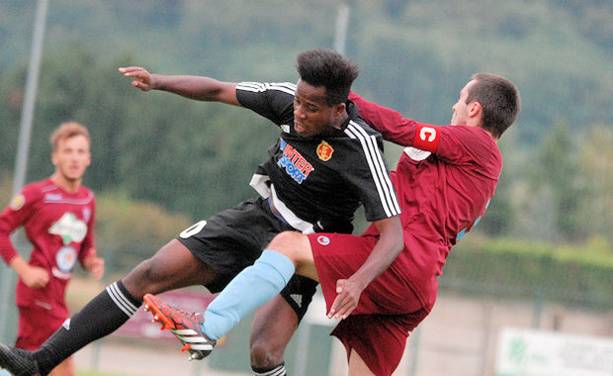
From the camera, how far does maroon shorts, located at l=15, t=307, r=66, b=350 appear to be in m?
5.46

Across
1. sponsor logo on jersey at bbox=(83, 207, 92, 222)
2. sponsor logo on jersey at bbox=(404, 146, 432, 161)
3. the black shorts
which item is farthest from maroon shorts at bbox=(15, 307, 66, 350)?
sponsor logo on jersey at bbox=(404, 146, 432, 161)

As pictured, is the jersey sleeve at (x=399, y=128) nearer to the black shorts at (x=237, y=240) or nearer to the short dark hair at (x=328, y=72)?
the short dark hair at (x=328, y=72)

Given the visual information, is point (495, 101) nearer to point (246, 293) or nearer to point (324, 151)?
point (324, 151)

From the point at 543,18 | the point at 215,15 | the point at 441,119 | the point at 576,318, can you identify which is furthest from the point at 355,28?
the point at 576,318

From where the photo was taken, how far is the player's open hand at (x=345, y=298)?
3.38 metres

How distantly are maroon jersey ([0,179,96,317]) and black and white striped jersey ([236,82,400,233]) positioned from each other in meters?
A: 2.00

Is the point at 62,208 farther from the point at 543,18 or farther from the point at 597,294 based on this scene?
the point at 543,18

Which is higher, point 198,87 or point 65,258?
point 198,87

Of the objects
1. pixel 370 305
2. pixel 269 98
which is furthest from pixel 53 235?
pixel 370 305

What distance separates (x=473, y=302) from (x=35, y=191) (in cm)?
825

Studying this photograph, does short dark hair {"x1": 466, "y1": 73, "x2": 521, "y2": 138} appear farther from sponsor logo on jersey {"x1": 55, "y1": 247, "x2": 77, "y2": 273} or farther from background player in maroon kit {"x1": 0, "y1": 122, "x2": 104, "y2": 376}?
sponsor logo on jersey {"x1": 55, "y1": 247, "x2": 77, "y2": 273}

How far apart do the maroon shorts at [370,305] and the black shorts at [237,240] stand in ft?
0.98

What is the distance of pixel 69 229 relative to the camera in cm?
568

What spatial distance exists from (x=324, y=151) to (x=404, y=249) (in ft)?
1.73
